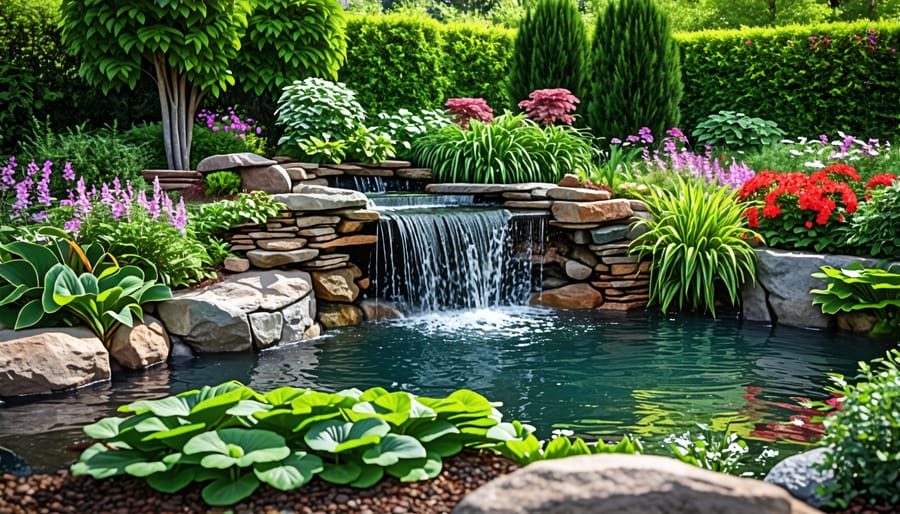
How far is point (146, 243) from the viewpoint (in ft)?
20.8

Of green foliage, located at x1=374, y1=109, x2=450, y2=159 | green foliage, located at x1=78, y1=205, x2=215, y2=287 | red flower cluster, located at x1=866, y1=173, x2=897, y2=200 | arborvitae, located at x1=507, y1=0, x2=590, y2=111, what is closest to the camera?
green foliage, located at x1=78, y1=205, x2=215, y2=287

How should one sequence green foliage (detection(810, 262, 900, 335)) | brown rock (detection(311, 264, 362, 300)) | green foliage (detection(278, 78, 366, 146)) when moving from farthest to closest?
green foliage (detection(278, 78, 366, 146)), brown rock (detection(311, 264, 362, 300)), green foliage (detection(810, 262, 900, 335))

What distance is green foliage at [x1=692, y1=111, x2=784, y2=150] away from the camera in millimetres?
11859

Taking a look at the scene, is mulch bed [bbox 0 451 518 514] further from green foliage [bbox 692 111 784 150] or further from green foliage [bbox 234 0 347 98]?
green foliage [bbox 692 111 784 150]

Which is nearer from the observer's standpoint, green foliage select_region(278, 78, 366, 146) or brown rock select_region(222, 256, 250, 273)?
brown rock select_region(222, 256, 250, 273)

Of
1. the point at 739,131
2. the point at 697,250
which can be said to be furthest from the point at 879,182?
the point at 739,131

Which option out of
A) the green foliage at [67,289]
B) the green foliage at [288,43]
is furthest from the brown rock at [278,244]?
the green foliage at [288,43]

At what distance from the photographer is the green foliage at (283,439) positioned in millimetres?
2770

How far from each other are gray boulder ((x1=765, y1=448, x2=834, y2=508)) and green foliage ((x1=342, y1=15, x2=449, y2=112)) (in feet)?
29.2

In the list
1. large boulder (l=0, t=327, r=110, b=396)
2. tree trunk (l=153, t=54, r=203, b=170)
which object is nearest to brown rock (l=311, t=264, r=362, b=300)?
Answer: large boulder (l=0, t=327, r=110, b=396)

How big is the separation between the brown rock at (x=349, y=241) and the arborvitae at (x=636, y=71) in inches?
196

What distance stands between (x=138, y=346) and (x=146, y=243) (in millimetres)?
931

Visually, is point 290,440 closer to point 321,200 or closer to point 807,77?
point 321,200

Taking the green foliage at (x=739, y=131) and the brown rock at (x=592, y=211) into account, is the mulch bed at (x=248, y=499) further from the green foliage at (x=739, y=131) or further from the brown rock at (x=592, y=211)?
the green foliage at (x=739, y=131)
